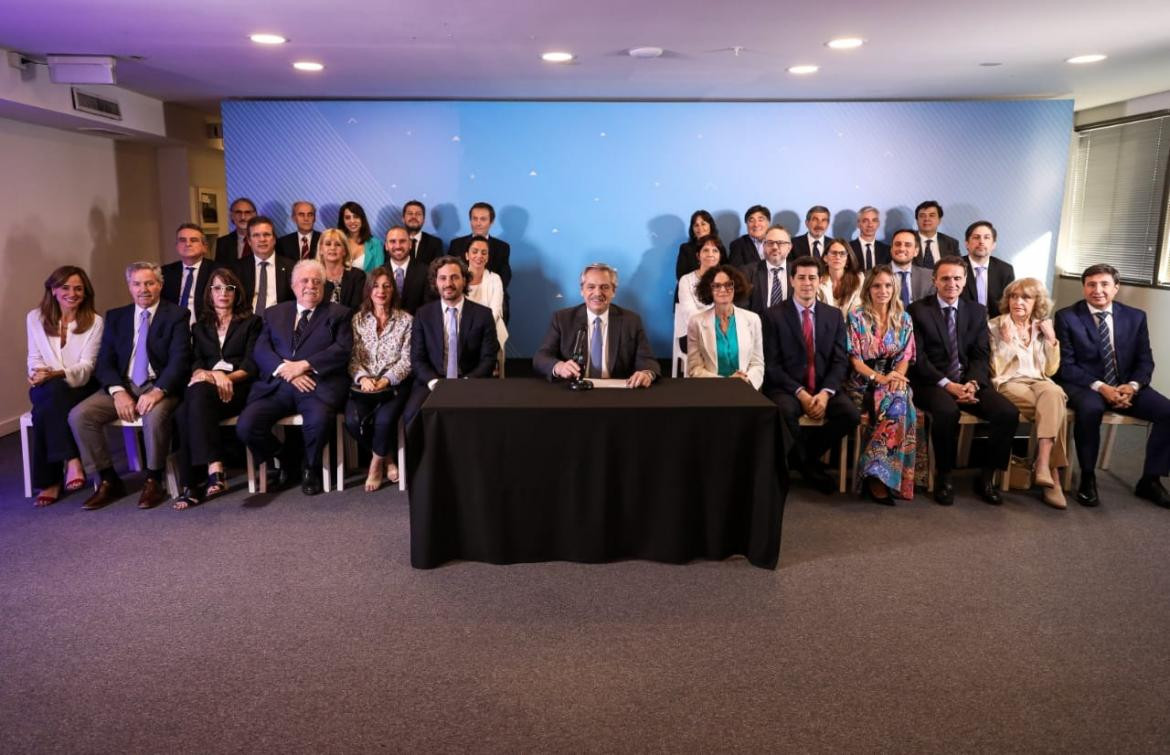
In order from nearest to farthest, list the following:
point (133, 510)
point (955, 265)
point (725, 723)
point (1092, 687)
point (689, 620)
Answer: point (725, 723) → point (1092, 687) → point (689, 620) → point (133, 510) → point (955, 265)

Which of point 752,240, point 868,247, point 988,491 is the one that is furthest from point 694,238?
point 988,491

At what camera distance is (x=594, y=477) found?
356 centimetres

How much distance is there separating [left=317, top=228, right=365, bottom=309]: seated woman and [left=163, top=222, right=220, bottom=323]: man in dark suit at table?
31.4 inches

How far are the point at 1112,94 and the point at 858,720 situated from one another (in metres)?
6.71

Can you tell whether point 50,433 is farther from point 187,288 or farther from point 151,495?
point 187,288

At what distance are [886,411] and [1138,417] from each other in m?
1.56

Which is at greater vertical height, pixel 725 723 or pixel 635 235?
pixel 635 235

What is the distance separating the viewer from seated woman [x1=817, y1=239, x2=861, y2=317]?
5.46 m

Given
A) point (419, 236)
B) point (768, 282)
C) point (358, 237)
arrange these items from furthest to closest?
point (419, 236) < point (358, 237) < point (768, 282)

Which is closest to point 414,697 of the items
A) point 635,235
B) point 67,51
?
point 67,51

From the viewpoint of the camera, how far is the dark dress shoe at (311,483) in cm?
468

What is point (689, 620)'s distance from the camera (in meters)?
3.20

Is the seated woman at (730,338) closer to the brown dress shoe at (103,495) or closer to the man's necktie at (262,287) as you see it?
the man's necktie at (262,287)

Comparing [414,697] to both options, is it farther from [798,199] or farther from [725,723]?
[798,199]
